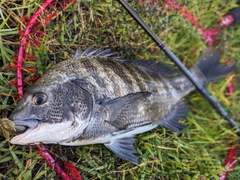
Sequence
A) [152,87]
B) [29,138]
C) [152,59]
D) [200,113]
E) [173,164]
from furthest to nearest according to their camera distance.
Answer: [200,113] → [152,59] → [173,164] → [152,87] → [29,138]

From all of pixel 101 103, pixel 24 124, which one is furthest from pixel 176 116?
pixel 24 124

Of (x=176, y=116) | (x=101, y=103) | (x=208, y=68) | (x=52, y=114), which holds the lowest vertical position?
(x=176, y=116)

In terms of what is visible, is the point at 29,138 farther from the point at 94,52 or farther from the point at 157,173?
the point at 157,173

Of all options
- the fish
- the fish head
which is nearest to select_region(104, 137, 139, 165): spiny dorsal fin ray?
the fish

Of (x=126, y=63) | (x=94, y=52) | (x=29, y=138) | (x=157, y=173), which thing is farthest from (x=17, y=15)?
(x=157, y=173)

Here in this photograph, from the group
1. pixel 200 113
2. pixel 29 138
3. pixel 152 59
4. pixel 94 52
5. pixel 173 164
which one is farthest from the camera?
pixel 200 113

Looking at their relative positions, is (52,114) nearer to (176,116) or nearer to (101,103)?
(101,103)

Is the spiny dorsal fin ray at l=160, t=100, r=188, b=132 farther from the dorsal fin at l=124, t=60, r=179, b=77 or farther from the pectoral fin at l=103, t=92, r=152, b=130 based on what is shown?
the pectoral fin at l=103, t=92, r=152, b=130
